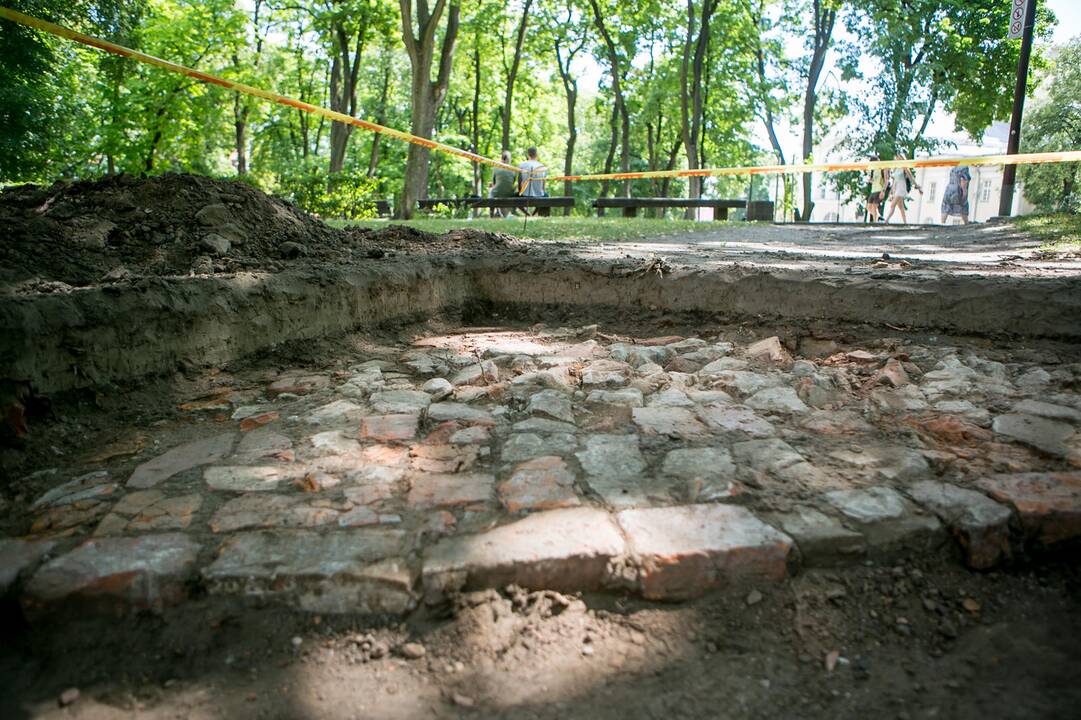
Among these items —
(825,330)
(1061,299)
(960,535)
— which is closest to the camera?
(960,535)

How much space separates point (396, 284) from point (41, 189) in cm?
230

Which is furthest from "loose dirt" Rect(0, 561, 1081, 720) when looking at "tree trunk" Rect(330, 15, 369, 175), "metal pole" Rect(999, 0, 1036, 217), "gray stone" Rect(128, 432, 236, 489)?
"tree trunk" Rect(330, 15, 369, 175)

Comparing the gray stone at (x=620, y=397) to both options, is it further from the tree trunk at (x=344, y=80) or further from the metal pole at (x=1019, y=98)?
the tree trunk at (x=344, y=80)

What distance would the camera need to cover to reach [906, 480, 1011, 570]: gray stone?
194 cm

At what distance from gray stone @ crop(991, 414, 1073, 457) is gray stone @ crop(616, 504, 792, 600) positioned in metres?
1.27

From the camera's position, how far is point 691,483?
2.22 m

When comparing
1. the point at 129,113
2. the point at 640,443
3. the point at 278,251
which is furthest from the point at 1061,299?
the point at 129,113

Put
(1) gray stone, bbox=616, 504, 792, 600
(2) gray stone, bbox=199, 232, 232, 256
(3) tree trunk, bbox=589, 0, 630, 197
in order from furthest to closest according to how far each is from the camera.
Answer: (3) tree trunk, bbox=589, 0, 630, 197 < (2) gray stone, bbox=199, 232, 232, 256 < (1) gray stone, bbox=616, 504, 792, 600

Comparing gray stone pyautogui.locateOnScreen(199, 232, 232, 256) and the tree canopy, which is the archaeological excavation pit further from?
the tree canopy

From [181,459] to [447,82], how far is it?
1269 cm

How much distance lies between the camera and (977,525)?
6.38ft

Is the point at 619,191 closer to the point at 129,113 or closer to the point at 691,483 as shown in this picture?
the point at 129,113

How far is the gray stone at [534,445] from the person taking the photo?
8.09 feet

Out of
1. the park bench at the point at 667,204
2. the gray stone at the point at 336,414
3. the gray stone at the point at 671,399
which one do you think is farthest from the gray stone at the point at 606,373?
the park bench at the point at 667,204
